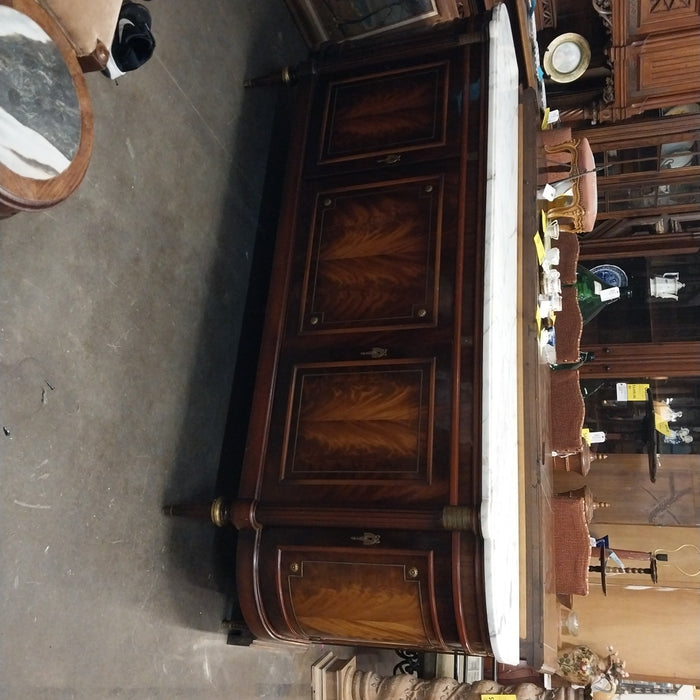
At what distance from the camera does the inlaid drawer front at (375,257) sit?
198 cm

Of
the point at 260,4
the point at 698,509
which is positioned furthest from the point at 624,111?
the point at 698,509

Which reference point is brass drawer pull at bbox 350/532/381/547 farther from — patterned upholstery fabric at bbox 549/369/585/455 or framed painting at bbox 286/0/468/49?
framed painting at bbox 286/0/468/49

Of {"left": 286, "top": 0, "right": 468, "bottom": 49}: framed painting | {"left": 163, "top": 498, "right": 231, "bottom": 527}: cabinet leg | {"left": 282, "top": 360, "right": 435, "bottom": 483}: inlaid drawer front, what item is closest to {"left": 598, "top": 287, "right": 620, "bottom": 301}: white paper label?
{"left": 286, "top": 0, "right": 468, "bottom": 49}: framed painting

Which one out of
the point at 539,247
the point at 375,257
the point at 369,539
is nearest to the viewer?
the point at 369,539

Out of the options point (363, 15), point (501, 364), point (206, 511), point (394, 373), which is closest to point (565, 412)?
point (501, 364)

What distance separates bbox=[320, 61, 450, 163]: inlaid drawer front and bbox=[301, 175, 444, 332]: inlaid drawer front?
0.16 metres

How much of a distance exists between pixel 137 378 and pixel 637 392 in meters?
2.72

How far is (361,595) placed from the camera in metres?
1.76

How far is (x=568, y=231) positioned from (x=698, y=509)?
1763mm

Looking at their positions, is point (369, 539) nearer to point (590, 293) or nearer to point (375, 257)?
point (375, 257)

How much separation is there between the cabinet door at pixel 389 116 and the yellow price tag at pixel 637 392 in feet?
6.71

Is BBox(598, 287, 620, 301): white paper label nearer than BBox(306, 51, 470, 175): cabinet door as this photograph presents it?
No

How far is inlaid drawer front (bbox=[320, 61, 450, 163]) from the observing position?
86.4 inches

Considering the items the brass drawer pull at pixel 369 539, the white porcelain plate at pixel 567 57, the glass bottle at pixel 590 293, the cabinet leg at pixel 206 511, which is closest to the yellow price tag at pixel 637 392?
the glass bottle at pixel 590 293
